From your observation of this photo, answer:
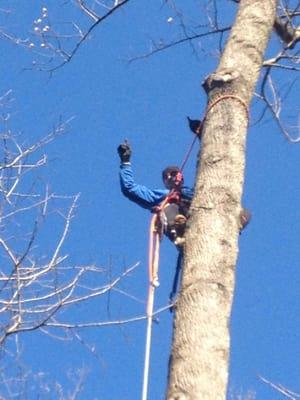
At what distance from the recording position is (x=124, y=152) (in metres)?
5.32

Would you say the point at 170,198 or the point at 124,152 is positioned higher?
the point at 124,152

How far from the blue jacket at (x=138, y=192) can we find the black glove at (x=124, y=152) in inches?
1.3

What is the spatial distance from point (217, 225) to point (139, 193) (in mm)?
1836

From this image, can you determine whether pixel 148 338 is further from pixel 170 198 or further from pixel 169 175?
pixel 169 175

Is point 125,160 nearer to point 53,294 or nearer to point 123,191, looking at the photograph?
point 123,191

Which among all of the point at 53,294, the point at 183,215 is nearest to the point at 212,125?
the point at 183,215

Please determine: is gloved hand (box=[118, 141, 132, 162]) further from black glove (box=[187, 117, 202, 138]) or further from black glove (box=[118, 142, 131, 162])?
black glove (box=[187, 117, 202, 138])

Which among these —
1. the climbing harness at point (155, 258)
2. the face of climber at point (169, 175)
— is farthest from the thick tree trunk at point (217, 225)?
the face of climber at point (169, 175)

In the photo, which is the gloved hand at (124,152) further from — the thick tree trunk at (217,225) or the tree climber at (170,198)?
the thick tree trunk at (217,225)

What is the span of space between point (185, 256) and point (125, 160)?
2.00 meters

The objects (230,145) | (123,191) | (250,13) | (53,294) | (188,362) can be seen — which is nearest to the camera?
(188,362)

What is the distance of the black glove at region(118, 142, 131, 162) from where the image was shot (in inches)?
209

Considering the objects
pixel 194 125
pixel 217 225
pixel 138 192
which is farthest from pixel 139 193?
pixel 217 225

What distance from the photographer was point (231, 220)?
3.41 m
